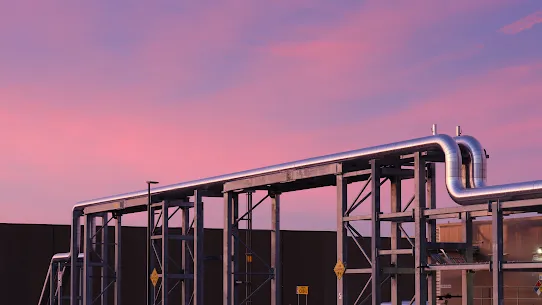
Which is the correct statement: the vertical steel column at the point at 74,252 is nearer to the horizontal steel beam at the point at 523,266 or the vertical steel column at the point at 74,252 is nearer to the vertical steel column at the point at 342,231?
the vertical steel column at the point at 342,231

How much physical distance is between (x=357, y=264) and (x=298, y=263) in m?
6.75

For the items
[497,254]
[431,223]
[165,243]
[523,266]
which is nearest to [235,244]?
[165,243]

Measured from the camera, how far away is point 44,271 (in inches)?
3258

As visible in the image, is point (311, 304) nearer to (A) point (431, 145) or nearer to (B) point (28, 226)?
(B) point (28, 226)

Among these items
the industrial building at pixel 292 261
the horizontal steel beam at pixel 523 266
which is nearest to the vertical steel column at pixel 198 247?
the industrial building at pixel 292 261

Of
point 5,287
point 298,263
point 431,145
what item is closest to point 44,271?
point 5,287

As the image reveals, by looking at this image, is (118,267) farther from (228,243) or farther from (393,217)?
(393,217)

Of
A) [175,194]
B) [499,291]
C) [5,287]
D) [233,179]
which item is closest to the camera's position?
[499,291]

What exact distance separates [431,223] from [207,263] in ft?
173

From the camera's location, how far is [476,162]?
3391 cm

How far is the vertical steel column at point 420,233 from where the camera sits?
3484cm

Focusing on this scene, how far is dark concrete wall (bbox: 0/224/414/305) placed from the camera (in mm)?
82062

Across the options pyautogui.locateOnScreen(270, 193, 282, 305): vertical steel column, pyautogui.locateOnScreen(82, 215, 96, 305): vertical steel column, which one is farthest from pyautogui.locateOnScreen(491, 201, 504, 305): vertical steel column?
pyautogui.locateOnScreen(82, 215, 96, 305): vertical steel column

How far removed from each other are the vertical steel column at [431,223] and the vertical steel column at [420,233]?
1591mm
